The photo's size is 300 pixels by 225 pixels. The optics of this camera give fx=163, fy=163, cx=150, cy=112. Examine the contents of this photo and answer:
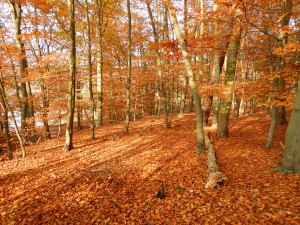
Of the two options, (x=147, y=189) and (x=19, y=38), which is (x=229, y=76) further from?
(x=19, y=38)

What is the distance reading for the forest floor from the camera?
382cm

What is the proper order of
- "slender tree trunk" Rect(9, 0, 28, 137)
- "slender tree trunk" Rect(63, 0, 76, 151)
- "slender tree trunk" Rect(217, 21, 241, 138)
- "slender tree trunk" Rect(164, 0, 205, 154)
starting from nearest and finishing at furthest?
1. "slender tree trunk" Rect(164, 0, 205, 154)
2. "slender tree trunk" Rect(63, 0, 76, 151)
3. "slender tree trunk" Rect(217, 21, 241, 138)
4. "slender tree trunk" Rect(9, 0, 28, 137)

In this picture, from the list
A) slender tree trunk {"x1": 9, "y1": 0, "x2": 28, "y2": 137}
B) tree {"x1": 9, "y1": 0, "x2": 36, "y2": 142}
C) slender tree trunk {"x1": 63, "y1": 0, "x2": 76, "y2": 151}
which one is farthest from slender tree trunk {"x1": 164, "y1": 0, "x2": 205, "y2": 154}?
slender tree trunk {"x1": 9, "y1": 0, "x2": 28, "y2": 137}

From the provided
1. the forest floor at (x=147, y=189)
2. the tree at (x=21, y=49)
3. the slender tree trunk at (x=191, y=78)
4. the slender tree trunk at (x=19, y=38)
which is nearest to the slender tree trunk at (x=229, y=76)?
the forest floor at (x=147, y=189)

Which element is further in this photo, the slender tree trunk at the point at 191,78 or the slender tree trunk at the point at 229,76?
the slender tree trunk at the point at 229,76

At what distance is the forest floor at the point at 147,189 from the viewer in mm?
3820

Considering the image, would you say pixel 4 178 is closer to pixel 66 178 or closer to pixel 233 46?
pixel 66 178

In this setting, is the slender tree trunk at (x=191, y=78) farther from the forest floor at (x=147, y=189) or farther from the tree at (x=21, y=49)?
the tree at (x=21, y=49)

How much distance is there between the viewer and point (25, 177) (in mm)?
5965

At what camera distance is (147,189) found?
16.3 ft

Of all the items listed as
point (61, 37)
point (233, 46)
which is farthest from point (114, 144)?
point (61, 37)

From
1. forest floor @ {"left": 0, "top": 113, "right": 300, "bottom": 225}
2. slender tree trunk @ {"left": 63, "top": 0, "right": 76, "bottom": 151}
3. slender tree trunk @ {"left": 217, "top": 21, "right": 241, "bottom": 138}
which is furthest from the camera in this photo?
slender tree trunk @ {"left": 217, "top": 21, "right": 241, "bottom": 138}

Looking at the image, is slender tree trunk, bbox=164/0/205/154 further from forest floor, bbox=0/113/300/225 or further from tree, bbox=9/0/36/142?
tree, bbox=9/0/36/142

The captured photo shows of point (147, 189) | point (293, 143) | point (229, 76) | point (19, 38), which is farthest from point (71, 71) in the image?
point (293, 143)
